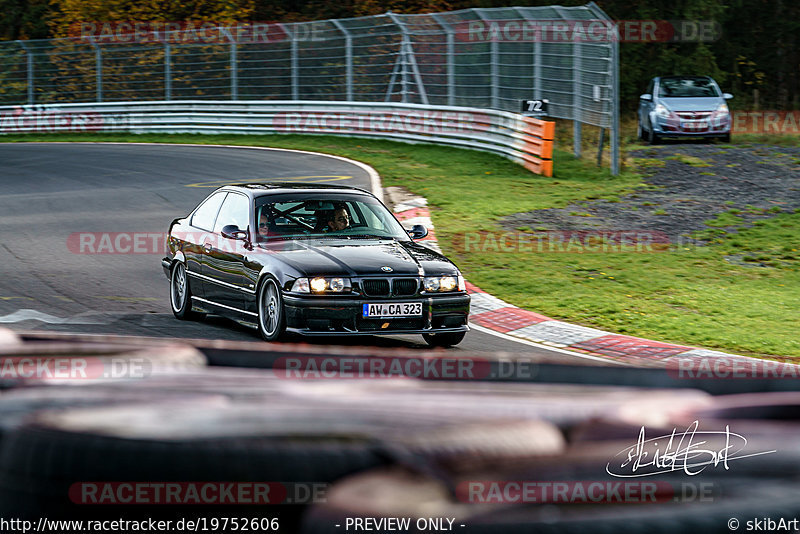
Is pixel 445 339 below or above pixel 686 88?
below

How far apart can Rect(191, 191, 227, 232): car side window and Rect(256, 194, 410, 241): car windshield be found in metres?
0.79

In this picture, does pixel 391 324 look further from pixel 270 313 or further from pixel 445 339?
pixel 270 313

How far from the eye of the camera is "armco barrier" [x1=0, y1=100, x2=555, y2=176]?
2400cm

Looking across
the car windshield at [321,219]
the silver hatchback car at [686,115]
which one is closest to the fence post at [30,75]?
the silver hatchback car at [686,115]

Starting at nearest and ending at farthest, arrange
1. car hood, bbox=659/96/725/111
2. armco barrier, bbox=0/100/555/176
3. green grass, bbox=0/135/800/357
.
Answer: green grass, bbox=0/135/800/357
armco barrier, bbox=0/100/555/176
car hood, bbox=659/96/725/111

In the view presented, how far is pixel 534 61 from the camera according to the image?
2500 centimetres

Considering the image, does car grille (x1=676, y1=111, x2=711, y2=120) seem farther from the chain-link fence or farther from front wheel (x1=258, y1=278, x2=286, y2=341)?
front wheel (x1=258, y1=278, x2=286, y2=341)

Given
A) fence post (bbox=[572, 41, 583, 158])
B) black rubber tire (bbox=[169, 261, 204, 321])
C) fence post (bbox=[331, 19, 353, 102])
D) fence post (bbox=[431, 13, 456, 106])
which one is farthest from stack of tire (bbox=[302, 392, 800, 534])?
fence post (bbox=[331, 19, 353, 102])

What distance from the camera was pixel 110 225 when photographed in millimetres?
16375

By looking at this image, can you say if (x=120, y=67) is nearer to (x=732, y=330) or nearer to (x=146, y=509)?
(x=732, y=330)

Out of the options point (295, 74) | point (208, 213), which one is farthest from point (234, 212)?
point (295, 74)

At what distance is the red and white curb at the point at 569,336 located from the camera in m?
9.21

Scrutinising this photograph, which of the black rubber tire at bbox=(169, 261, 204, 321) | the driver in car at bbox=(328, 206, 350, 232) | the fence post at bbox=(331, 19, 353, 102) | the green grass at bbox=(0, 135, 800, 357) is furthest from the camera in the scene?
the fence post at bbox=(331, 19, 353, 102)

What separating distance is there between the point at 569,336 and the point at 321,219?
2602 mm
